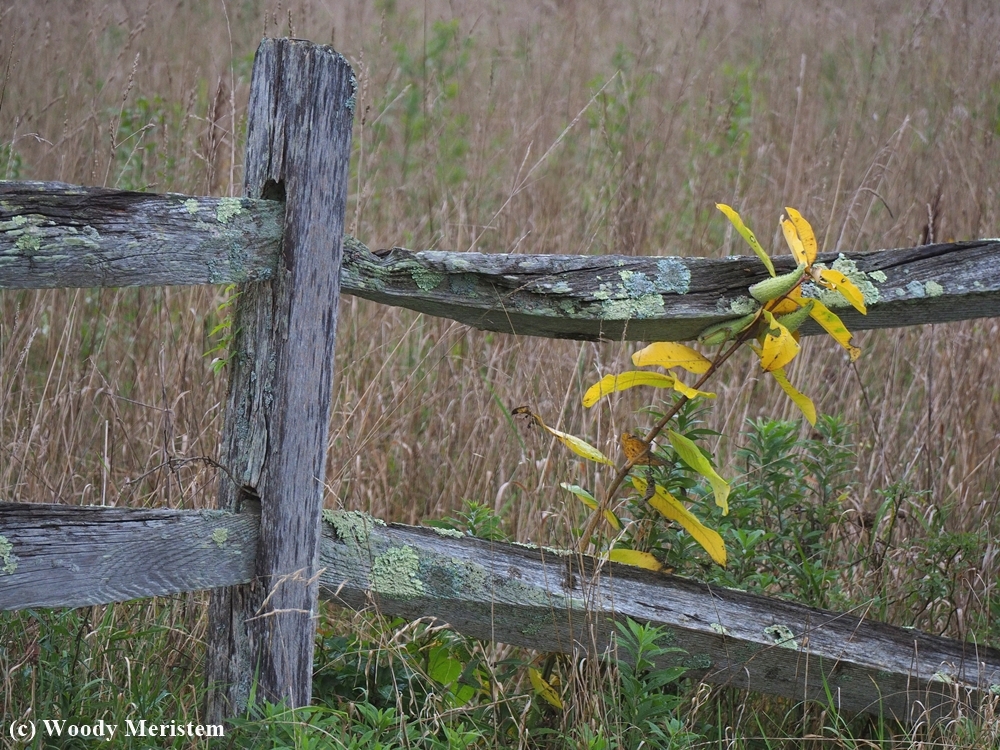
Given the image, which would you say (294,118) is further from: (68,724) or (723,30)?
(723,30)

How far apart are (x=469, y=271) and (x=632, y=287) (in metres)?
0.34

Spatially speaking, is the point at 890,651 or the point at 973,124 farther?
the point at 973,124

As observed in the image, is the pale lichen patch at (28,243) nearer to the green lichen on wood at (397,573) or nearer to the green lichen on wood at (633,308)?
the green lichen on wood at (397,573)

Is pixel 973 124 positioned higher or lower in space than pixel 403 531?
higher

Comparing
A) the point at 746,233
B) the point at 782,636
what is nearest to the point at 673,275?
the point at 746,233

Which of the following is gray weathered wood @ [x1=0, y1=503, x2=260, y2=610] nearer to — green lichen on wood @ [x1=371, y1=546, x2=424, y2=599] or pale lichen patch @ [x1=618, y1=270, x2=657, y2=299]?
green lichen on wood @ [x1=371, y1=546, x2=424, y2=599]

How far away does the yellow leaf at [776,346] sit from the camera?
1802 mm

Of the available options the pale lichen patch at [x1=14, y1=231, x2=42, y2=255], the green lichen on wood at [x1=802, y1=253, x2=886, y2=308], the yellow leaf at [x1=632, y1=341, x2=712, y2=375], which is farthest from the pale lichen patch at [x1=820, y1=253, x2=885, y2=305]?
the pale lichen patch at [x1=14, y1=231, x2=42, y2=255]

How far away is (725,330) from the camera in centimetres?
193

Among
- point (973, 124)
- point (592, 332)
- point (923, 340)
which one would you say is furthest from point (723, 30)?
point (592, 332)

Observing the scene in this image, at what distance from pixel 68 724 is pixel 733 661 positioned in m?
1.41

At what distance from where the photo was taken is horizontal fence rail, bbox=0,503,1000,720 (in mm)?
1512

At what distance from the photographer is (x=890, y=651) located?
7.23ft

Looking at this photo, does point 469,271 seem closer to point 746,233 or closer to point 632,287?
point 632,287
